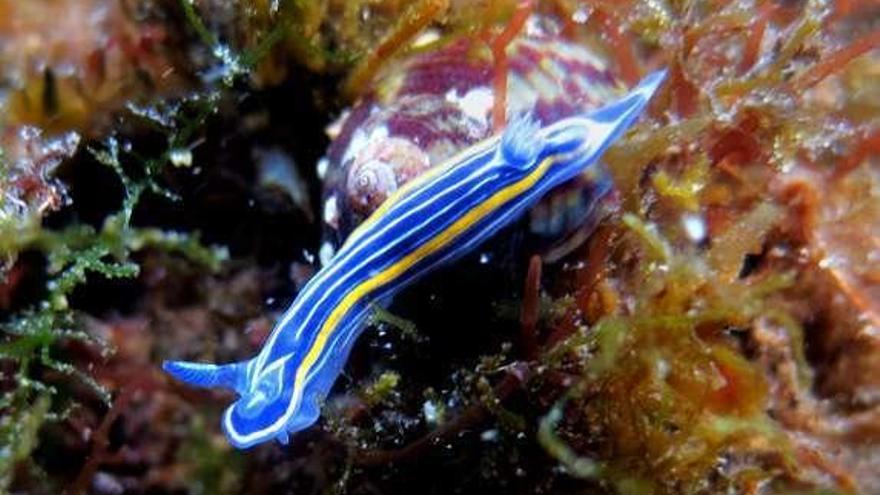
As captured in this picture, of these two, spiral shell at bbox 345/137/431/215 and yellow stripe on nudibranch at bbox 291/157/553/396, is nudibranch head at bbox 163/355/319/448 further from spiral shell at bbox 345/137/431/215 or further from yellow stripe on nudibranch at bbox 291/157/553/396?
spiral shell at bbox 345/137/431/215

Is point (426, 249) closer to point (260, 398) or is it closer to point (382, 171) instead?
point (382, 171)

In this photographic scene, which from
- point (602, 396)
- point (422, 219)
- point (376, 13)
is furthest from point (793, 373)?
point (376, 13)

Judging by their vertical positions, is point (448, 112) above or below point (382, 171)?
above

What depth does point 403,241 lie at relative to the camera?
248cm

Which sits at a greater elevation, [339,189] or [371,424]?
[339,189]

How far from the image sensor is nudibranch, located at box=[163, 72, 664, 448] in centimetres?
237

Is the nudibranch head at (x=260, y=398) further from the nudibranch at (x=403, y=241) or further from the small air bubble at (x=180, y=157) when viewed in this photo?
the small air bubble at (x=180, y=157)

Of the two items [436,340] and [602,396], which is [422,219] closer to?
[436,340]

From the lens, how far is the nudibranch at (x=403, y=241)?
2.37m

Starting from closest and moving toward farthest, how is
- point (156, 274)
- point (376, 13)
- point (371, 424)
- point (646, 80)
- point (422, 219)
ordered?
point (422, 219) < point (646, 80) < point (371, 424) < point (376, 13) < point (156, 274)

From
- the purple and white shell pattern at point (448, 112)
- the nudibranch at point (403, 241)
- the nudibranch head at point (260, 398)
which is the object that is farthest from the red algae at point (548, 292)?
the nudibranch head at point (260, 398)

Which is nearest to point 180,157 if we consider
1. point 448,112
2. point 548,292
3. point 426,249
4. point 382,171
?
point 382,171

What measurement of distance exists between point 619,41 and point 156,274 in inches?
85.3

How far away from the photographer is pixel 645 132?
8.96 ft
